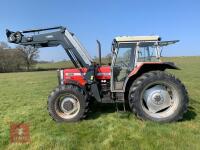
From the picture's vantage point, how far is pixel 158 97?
697 cm

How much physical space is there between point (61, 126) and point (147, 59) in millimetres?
2835

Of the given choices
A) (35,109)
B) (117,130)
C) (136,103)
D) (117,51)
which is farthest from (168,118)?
(35,109)

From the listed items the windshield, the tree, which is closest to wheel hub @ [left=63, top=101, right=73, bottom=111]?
the windshield

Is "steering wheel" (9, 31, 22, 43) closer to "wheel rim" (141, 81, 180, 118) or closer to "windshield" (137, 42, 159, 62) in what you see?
"windshield" (137, 42, 159, 62)

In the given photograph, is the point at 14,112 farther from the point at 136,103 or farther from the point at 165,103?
the point at 165,103

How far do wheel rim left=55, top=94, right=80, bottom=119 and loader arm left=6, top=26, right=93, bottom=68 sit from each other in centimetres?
107

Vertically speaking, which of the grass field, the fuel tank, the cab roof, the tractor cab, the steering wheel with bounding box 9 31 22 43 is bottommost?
the grass field

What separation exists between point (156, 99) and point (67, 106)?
89.9 inches

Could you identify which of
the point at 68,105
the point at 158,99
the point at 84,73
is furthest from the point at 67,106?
the point at 158,99

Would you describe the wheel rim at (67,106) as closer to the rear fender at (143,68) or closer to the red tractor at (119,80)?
the red tractor at (119,80)

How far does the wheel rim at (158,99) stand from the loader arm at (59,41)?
1845mm

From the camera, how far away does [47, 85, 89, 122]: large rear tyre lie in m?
7.09

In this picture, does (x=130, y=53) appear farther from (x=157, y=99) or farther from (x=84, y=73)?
(x=157, y=99)

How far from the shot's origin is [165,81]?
269 inches
